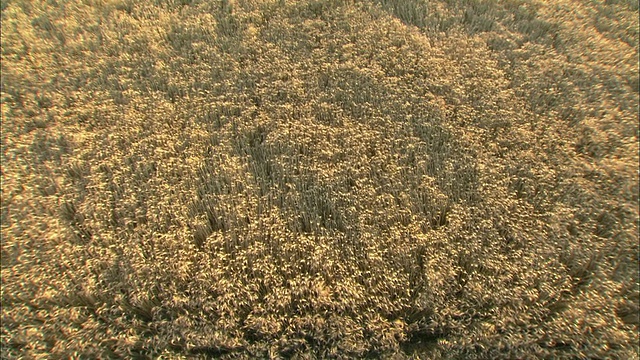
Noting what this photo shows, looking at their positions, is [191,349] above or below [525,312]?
below

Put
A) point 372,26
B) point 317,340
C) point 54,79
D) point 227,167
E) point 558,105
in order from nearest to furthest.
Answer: point 317,340, point 227,167, point 558,105, point 54,79, point 372,26

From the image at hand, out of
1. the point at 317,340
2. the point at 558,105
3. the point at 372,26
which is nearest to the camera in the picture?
the point at 317,340

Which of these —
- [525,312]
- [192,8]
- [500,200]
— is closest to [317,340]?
[525,312]

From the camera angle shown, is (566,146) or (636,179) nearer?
(636,179)

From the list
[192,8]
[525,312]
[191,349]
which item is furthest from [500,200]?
[192,8]

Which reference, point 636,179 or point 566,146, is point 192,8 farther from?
point 636,179

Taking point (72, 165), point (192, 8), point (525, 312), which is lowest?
point (525, 312)
